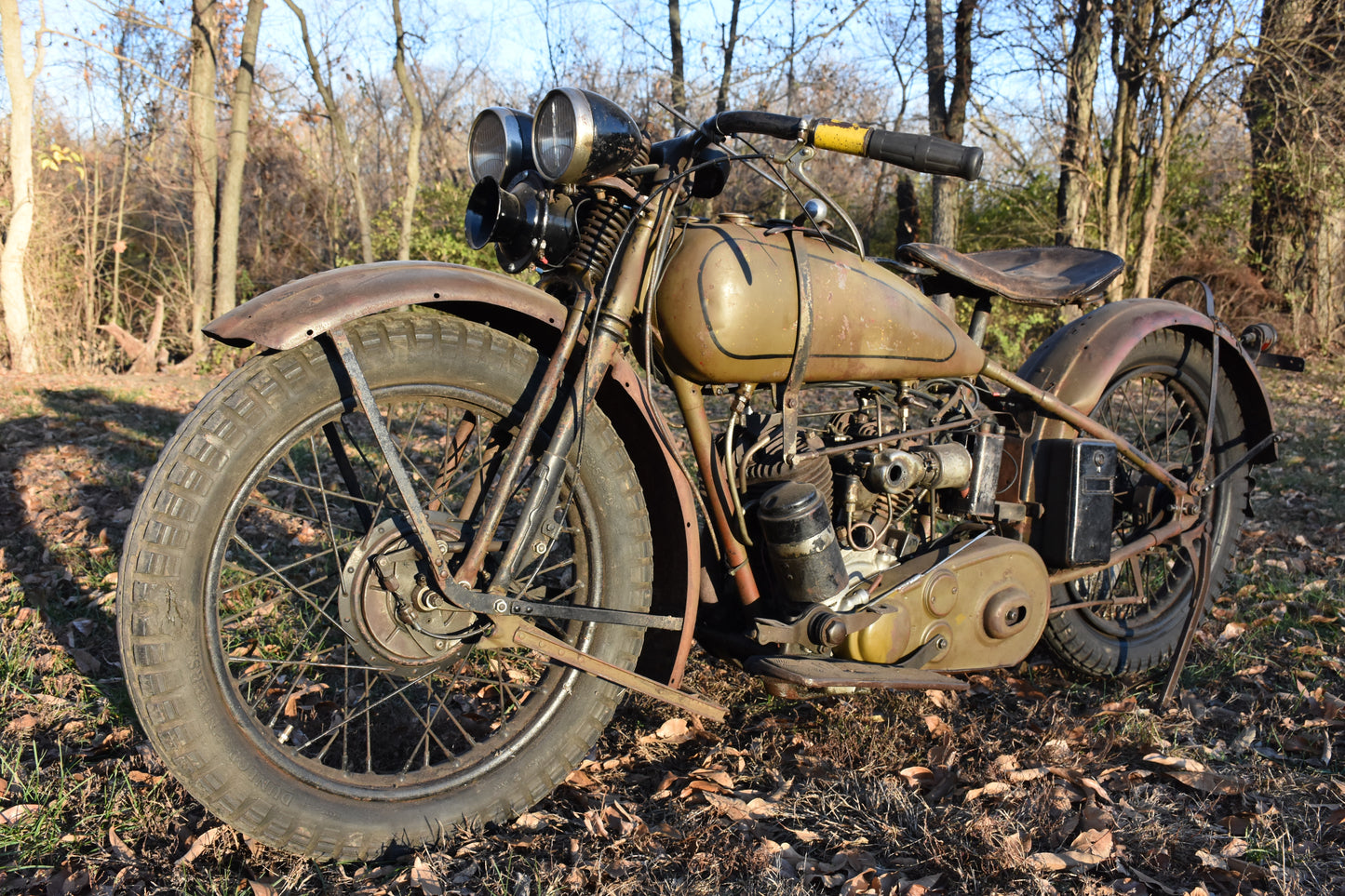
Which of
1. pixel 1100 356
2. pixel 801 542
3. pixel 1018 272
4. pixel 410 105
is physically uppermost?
pixel 410 105

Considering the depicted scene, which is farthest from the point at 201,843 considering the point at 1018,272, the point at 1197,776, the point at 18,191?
the point at 18,191

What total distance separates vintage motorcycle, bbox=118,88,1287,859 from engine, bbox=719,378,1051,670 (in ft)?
0.04

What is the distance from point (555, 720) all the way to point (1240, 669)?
2478mm

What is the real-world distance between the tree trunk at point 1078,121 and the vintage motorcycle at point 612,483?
8076 mm

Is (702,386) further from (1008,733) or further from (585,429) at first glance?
(1008,733)

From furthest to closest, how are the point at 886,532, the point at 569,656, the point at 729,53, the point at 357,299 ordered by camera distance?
1. the point at 729,53
2. the point at 886,532
3. the point at 569,656
4. the point at 357,299

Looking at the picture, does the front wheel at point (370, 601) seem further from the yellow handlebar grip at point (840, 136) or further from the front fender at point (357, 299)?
the yellow handlebar grip at point (840, 136)

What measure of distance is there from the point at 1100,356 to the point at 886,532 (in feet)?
3.43

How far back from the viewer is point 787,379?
2447 mm

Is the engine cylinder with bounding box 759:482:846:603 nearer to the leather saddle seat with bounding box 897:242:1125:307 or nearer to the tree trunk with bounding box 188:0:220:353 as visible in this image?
the leather saddle seat with bounding box 897:242:1125:307

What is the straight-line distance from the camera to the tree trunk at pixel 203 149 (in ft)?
35.0

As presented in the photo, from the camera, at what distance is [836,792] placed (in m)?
2.38

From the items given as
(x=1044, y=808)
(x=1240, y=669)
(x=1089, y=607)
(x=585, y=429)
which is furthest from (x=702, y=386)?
(x=1240, y=669)

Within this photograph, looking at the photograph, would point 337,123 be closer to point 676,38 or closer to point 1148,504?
point 676,38
